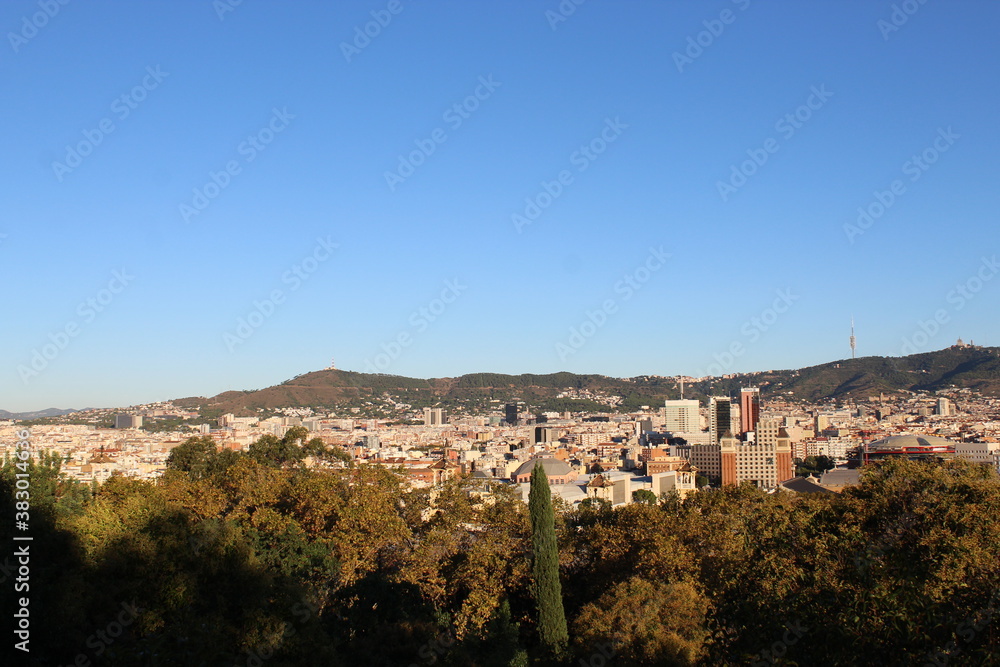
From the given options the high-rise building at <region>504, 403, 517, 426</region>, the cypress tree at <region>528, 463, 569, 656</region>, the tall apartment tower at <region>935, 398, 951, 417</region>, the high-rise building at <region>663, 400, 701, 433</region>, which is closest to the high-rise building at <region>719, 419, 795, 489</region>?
→ the cypress tree at <region>528, 463, 569, 656</region>

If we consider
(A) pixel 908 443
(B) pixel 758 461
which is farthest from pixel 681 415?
(B) pixel 758 461

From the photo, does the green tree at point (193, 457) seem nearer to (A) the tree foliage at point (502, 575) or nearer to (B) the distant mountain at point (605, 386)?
(A) the tree foliage at point (502, 575)

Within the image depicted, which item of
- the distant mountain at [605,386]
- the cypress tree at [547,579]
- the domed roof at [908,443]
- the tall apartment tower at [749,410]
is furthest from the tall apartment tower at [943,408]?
the cypress tree at [547,579]

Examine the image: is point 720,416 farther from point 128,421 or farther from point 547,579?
point 547,579


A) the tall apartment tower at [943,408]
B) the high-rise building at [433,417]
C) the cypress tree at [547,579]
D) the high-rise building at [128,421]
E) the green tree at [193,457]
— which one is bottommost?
the cypress tree at [547,579]

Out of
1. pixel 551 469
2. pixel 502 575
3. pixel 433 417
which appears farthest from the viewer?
pixel 433 417
